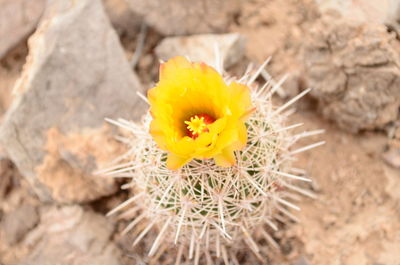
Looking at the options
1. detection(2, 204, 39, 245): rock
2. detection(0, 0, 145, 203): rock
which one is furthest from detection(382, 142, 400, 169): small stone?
detection(2, 204, 39, 245): rock

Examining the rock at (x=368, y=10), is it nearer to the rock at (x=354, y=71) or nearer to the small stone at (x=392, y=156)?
the rock at (x=354, y=71)

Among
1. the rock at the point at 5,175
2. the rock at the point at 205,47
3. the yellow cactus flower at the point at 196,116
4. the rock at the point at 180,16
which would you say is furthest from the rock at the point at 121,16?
the yellow cactus flower at the point at 196,116

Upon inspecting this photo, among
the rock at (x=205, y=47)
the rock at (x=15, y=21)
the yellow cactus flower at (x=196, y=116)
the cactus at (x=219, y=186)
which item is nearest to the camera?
the yellow cactus flower at (x=196, y=116)

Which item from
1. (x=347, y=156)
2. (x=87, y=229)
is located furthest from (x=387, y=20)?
(x=87, y=229)

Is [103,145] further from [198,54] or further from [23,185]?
[198,54]

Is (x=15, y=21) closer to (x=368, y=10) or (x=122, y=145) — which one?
(x=122, y=145)

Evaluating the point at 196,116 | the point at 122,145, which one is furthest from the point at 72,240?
the point at 196,116
